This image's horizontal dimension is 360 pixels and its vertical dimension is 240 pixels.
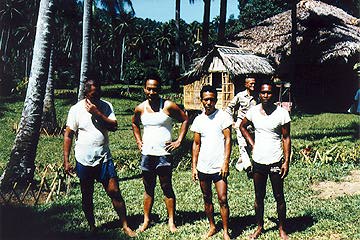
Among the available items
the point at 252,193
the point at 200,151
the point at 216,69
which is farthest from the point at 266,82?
the point at 216,69

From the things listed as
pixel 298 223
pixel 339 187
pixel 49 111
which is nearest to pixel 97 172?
pixel 298 223

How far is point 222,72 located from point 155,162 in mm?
14249

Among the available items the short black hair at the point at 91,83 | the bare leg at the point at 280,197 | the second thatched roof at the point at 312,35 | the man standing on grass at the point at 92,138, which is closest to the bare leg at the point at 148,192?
the man standing on grass at the point at 92,138

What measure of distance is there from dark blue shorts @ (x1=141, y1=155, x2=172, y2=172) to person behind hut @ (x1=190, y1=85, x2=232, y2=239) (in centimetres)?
41

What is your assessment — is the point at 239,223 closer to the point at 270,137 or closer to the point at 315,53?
the point at 270,137

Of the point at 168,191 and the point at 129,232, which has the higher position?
the point at 168,191

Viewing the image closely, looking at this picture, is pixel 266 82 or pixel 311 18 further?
pixel 311 18

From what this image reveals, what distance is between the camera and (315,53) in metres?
21.7

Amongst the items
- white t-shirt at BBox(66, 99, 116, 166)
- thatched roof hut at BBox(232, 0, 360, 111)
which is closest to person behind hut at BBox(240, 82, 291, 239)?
white t-shirt at BBox(66, 99, 116, 166)

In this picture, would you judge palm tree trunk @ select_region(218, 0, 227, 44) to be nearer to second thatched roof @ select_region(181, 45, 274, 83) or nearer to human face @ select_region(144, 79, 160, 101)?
second thatched roof @ select_region(181, 45, 274, 83)

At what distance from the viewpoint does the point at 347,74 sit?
22.7 metres

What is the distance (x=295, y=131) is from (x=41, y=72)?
31.3ft

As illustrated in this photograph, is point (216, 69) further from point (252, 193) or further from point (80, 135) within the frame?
point (80, 135)

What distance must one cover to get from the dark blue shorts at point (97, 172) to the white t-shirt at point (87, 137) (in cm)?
6
